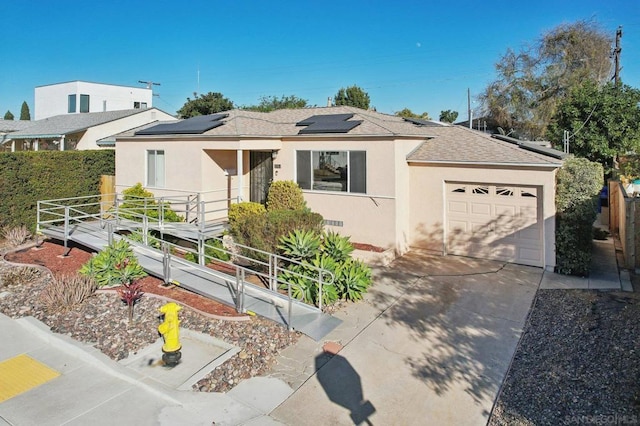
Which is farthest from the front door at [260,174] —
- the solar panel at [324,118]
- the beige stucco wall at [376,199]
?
the beige stucco wall at [376,199]

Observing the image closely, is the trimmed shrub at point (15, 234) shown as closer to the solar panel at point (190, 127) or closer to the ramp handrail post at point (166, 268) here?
the solar panel at point (190, 127)

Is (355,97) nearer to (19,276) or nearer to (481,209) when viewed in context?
(481,209)

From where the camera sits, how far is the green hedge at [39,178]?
44.3ft

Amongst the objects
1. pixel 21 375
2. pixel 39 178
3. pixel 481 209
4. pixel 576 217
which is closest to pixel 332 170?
pixel 481 209

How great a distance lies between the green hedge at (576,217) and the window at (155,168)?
1258 centimetres

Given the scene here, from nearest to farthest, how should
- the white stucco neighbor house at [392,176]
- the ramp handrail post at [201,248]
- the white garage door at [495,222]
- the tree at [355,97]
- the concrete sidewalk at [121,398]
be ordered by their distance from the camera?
the concrete sidewalk at [121,398] < the ramp handrail post at [201,248] < the white garage door at [495,222] < the white stucco neighbor house at [392,176] < the tree at [355,97]

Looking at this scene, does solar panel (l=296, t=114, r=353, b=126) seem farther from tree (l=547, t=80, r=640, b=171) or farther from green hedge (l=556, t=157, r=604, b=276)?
tree (l=547, t=80, r=640, b=171)

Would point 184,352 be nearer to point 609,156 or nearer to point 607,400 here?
point 607,400

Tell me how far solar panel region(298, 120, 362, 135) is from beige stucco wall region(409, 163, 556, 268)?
88.7 inches

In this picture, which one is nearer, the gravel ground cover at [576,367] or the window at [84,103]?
the gravel ground cover at [576,367]

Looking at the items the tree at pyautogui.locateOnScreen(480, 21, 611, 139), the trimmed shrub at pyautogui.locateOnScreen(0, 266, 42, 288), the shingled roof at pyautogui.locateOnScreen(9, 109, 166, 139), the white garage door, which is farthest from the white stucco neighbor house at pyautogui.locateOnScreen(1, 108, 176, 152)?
the tree at pyautogui.locateOnScreen(480, 21, 611, 139)

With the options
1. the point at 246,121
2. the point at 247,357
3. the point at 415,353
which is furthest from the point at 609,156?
the point at 247,357

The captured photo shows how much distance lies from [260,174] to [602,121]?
1565cm

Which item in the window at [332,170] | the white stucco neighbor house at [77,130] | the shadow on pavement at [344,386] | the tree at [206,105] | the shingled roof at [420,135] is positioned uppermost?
the tree at [206,105]
